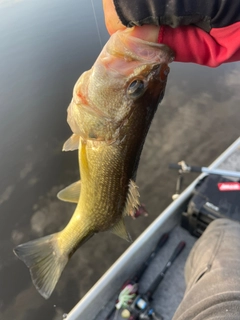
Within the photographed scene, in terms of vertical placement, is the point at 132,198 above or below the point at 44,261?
above

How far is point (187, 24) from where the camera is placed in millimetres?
1089

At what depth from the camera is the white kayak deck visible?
2473 mm

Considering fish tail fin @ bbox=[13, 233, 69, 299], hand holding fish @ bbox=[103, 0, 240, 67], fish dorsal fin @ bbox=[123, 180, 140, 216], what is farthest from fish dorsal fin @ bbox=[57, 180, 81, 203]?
hand holding fish @ bbox=[103, 0, 240, 67]

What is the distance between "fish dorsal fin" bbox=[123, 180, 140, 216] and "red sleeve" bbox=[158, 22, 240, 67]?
59 cm

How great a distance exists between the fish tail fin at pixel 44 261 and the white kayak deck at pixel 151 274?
0.86 metres

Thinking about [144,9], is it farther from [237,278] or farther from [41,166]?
[41,166]

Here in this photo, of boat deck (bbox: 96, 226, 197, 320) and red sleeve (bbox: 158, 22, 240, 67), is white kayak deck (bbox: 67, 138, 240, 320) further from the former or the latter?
red sleeve (bbox: 158, 22, 240, 67)

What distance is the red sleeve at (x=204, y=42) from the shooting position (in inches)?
43.9

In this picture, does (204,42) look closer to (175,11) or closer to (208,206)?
(175,11)

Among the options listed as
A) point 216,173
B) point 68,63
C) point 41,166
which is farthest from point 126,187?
point 68,63

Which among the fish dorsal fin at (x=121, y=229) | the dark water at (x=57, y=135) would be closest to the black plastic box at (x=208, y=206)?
the dark water at (x=57, y=135)

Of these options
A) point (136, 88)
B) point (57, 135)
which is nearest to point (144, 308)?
point (136, 88)

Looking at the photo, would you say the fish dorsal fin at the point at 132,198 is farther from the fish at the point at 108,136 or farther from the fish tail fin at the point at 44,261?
the fish tail fin at the point at 44,261

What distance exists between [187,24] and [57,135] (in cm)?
375
